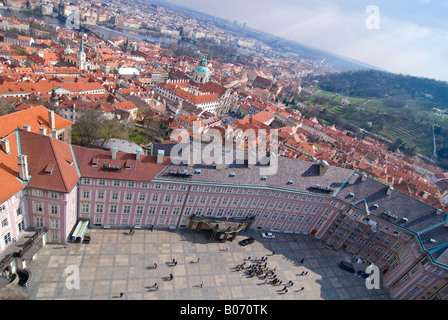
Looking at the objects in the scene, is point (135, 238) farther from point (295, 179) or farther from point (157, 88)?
point (157, 88)

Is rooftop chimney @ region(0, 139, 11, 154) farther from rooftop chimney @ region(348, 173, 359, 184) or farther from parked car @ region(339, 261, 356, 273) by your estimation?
parked car @ region(339, 261, 356, 273)

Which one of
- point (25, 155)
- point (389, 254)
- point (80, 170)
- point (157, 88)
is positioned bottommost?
point (157, 88)

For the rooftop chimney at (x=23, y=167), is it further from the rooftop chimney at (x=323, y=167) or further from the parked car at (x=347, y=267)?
the parked car at (x=347, y=267)

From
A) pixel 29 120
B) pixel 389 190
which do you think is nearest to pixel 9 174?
pixel 29 120

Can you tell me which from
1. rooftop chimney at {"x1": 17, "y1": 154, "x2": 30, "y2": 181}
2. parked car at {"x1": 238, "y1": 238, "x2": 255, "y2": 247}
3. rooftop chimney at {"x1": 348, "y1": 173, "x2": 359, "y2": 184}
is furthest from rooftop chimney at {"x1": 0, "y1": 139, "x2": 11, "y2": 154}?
rooftop chimney at {"x1": 348, "y1": 173, "x2": 359, "y2": 184}

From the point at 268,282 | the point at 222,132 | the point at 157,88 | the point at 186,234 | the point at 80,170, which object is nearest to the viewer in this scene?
the point at 80,170

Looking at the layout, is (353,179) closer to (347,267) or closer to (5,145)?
(347,267)

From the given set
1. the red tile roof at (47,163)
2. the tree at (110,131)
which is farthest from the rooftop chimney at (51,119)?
the tree at (110,131)

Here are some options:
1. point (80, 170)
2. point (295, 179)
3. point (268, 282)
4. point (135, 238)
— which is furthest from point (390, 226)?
point (80, 170)
